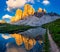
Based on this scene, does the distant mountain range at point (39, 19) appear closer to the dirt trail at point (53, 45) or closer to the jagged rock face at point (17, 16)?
the jagged rock face at point (17, 16)

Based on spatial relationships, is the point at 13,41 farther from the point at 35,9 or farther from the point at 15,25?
the point at 35,9

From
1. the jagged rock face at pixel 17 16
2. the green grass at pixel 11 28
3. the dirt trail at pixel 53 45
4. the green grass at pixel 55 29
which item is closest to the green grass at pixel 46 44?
the dirt trail at pixel 53 45

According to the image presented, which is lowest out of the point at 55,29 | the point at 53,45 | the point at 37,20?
the point at 53,45

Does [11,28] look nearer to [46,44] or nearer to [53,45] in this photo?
[46,44]

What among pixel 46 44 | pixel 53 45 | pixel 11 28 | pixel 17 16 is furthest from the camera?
pixel 17 16

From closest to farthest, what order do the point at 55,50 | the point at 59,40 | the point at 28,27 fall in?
the point at 55,50
the point at 59,40
the point at 28,27

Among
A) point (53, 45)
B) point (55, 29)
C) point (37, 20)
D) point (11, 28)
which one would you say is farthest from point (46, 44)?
point (11, 28)

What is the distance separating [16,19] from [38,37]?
2.48ft

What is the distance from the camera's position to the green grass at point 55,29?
20.5ft

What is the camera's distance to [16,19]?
674 centimetres

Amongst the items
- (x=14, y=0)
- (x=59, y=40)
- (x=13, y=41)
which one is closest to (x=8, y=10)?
(x=14, y=0)

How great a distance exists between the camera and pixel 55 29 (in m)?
6.43

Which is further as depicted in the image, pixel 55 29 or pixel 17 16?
pixel 17 16

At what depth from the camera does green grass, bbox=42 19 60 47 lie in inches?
246
